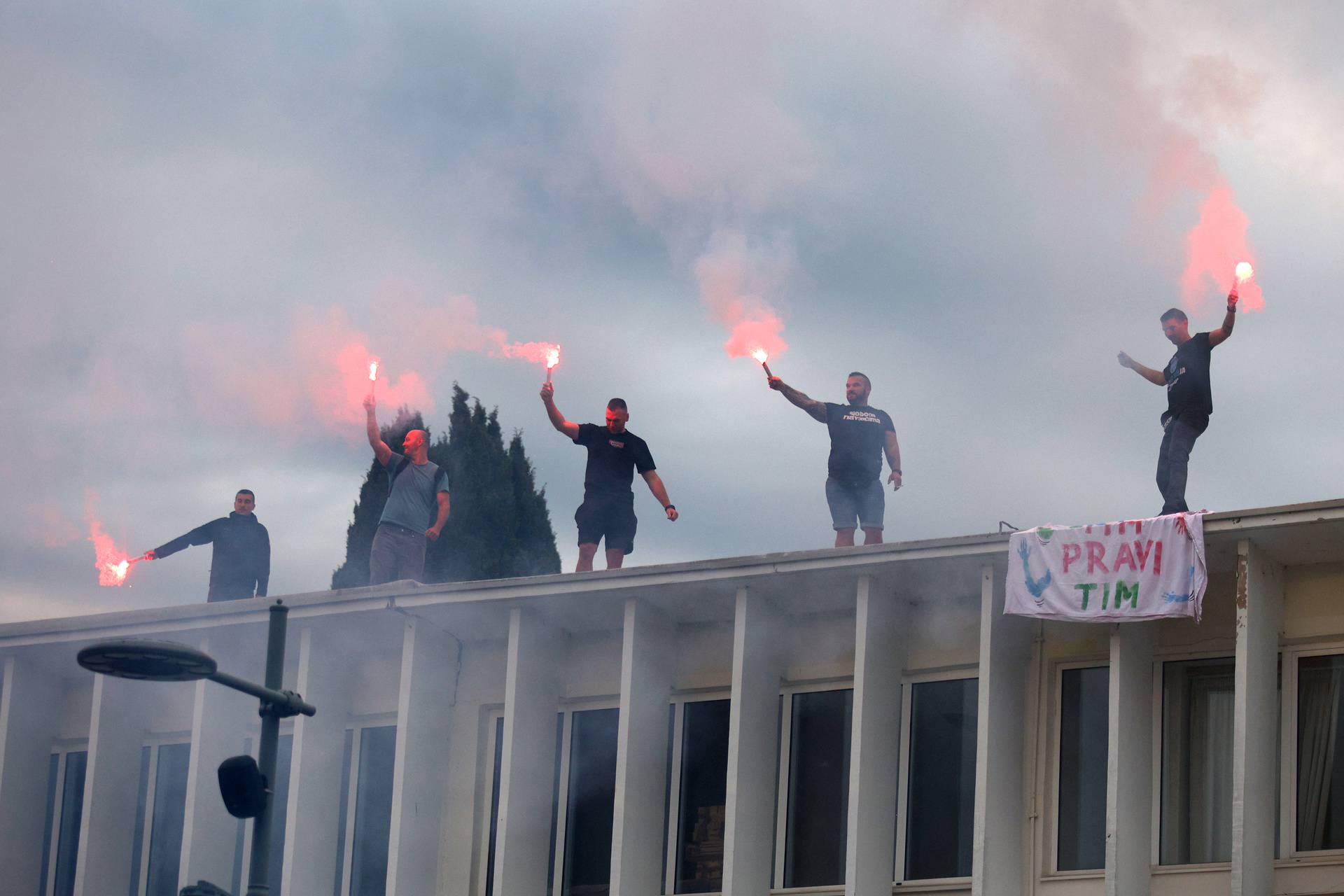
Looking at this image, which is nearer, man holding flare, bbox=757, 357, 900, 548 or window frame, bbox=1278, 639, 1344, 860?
window frame, bbox=1278, 639, 1344, 860

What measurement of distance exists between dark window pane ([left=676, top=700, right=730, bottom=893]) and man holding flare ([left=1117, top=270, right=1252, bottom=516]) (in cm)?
484

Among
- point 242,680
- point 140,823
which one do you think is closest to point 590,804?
point 140,823

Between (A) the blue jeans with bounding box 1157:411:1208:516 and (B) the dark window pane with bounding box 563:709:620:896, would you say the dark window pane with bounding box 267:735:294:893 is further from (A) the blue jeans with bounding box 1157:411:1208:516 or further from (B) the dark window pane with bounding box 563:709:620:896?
(A) the blue jeans with bounding box 1157:411:1208:516

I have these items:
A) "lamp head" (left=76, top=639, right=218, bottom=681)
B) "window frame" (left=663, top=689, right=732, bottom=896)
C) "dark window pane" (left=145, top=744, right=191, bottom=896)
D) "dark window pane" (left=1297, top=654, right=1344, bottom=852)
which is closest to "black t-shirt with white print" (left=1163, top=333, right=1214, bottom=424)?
"dark window pane" (left=1297, top=654, right=1344, bottom=852)

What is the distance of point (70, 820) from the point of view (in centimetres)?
2209

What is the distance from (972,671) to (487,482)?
71.3 ft

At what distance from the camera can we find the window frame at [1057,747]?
16375 millimetres

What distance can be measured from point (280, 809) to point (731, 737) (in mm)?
5729

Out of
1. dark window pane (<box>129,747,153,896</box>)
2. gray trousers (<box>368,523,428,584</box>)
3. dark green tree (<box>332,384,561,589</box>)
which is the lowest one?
dark window pane (<box>129,747,153,896</box>)

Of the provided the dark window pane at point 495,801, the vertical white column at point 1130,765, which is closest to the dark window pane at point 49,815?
the dark window pane at point 495,801

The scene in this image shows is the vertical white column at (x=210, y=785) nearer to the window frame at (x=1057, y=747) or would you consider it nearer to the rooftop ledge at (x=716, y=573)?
the rooftop ledge at (x=716, y=573)

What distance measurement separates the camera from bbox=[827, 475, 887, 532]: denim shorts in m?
17.8

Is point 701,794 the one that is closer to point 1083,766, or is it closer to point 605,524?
point 605,524

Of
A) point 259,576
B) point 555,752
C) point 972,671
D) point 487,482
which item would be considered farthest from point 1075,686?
point 487,482
